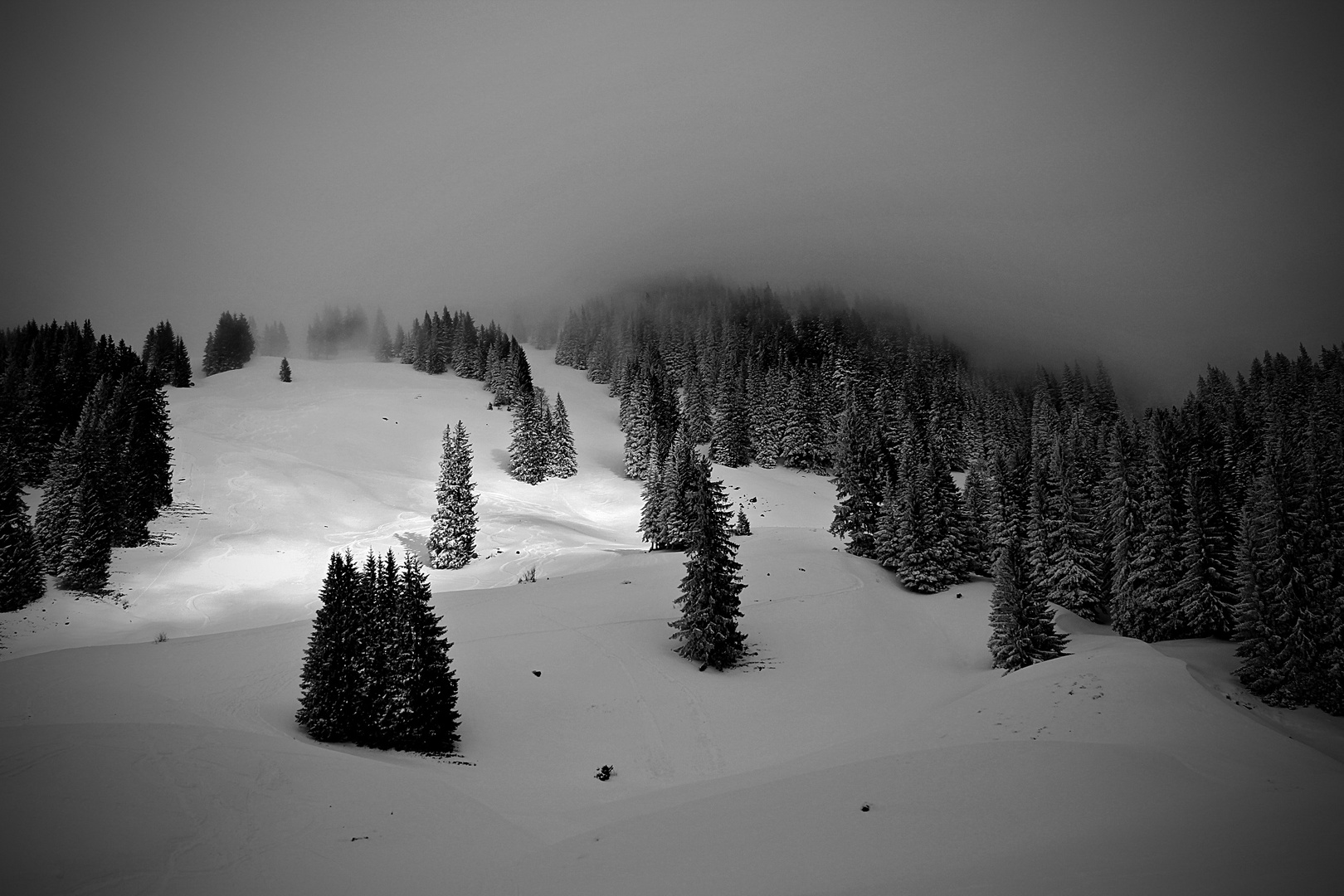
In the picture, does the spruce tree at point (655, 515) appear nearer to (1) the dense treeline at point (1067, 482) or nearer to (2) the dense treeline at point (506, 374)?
(1) the dense treeline at point (1067, 482)

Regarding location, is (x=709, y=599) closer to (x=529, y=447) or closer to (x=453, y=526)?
(x=453, y=526)

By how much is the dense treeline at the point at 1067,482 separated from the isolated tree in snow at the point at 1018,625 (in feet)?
0.30

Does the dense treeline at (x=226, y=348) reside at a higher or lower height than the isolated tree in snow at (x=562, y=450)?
higher

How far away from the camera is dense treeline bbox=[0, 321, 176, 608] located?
35219 millimetres

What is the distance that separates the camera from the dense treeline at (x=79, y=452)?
A: 35219mm

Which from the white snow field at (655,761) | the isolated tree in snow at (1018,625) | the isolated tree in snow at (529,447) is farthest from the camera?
the isolated tree in snow at (529,447)

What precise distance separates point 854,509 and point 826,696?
24880 millimetres

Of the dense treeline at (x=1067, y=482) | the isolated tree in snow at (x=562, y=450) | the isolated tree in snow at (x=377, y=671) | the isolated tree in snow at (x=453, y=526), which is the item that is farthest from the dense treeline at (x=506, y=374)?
the isolated tree in snow at (x=377, y=671)

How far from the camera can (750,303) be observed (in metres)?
163

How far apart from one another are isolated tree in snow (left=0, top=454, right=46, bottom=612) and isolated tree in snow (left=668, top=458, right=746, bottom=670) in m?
33.9

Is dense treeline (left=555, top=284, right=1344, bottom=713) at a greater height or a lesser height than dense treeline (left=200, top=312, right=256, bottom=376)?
Answer: lesser

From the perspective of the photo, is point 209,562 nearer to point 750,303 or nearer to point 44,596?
point 44,596

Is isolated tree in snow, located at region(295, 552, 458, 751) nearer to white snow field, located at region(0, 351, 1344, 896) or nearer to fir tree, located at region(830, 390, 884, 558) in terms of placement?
white snow field, located at region(0, 351, 1344, 896)

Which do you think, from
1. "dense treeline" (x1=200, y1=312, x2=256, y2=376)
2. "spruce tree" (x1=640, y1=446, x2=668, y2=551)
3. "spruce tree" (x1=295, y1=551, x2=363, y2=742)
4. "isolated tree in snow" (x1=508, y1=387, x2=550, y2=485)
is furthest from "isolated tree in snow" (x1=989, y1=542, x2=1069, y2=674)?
"dense treeline" (x1=200, y1=312, x2=256, y2=376)
